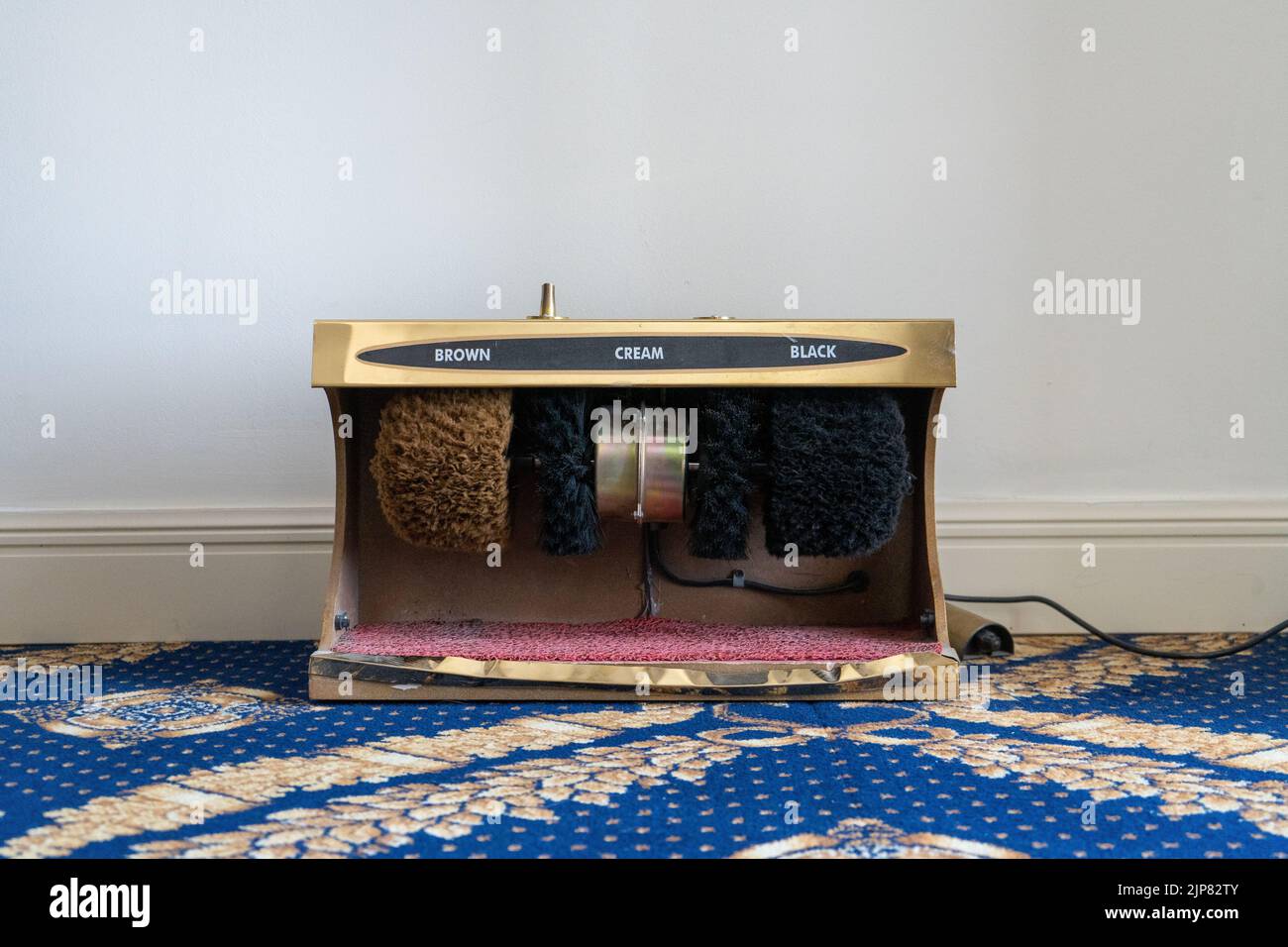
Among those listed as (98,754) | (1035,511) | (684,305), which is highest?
(684,305)

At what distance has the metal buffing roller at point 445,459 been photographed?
0.93m

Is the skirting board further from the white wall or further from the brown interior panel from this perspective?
the brown interior panel

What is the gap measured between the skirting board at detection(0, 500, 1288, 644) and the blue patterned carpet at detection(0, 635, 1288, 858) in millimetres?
223

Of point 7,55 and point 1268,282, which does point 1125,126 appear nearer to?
point 1268,282

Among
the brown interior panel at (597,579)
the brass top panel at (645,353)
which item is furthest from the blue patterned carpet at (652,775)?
the brass top panel at (645,353)

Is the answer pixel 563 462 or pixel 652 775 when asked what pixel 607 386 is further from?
pixel 652 775

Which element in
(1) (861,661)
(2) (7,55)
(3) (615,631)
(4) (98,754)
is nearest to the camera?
(4) (98,754)

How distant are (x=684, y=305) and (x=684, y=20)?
0.36 m

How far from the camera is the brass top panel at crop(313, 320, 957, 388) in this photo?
0.91 metres

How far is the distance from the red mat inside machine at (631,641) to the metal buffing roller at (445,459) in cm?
12

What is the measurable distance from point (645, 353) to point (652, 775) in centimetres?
39

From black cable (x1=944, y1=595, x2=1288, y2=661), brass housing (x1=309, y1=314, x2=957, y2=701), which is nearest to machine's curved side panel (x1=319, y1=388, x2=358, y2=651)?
brass housing (x1=309, y1=314, x2=957, y2=701)

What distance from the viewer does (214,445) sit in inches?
48.9

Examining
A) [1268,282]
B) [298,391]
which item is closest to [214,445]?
[298,391]
